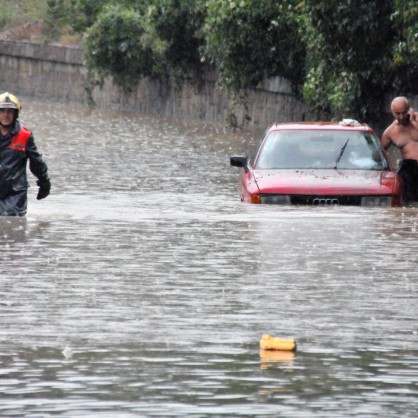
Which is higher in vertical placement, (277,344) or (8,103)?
(8,103)

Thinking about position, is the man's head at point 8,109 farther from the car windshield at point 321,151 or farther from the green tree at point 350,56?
the green tree at point 350,56

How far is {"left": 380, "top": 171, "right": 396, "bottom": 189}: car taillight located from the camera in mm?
18109

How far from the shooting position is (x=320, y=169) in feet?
61.2

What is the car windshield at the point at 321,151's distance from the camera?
18859mm

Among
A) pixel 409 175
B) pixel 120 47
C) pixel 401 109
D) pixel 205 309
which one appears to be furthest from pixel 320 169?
pixel 120 47

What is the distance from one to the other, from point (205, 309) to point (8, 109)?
492 centimetres

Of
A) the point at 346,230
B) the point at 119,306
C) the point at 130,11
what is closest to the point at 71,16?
the point at 130,11

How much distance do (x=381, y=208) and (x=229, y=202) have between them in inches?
95.4

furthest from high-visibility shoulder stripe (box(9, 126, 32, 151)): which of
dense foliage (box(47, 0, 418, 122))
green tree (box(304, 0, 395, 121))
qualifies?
green tree (box(304, 0, 395, 121))

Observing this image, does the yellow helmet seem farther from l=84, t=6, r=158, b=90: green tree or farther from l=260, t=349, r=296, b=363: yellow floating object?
l=84, t=6, r=158, b=90: green tree

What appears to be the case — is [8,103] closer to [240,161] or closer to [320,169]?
[240,161]

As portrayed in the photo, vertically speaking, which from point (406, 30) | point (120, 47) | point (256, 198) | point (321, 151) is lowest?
point (256, 198)

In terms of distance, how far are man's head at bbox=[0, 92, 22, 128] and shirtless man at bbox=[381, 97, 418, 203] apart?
6.46 metres

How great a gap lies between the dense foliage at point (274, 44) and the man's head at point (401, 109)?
4860mm
